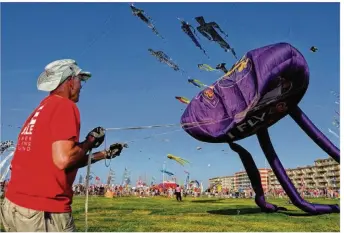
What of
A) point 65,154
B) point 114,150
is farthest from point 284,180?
point 65,154

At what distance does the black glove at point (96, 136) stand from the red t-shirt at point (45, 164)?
0.48ft

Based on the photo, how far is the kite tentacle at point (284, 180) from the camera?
40.7ft

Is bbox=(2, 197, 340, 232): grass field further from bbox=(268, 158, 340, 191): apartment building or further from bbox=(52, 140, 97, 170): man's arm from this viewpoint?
bbox=(268, 158, 340, 191): apartment building

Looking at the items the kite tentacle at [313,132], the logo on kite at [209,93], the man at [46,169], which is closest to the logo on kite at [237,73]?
the logo on kite at [209,93]

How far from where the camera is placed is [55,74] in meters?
2.85

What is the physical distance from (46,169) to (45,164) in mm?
29

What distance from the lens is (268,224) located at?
37.3ft

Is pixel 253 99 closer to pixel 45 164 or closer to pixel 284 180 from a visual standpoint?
pixel 284 180

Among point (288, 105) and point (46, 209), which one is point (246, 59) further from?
point (46, 209)

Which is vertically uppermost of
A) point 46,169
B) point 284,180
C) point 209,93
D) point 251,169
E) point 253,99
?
point 209,93

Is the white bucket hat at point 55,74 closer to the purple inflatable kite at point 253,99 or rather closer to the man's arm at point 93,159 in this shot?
the man's arm at point 93,159

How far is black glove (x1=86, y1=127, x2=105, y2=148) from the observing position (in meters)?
2.81

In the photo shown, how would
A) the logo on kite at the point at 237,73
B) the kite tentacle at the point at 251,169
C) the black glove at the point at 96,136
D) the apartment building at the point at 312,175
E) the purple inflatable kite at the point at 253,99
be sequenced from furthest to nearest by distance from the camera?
1. the apartment building at the point at 312,175
2. the kite tentacle at the point at 251,169
3. the logo on kite at the point at 237,73
4. the purple inflatable kite at the point at 253,99
5. the black glove at the point at 96,136

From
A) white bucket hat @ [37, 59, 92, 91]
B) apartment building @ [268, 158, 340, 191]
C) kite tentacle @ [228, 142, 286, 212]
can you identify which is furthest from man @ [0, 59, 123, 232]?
apartment building @ [268, 158, 340, 191]
